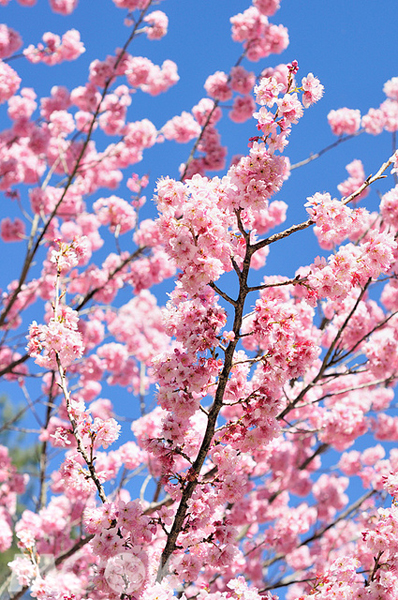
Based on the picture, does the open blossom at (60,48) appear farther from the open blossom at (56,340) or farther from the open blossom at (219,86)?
the open blossom at (56,340)

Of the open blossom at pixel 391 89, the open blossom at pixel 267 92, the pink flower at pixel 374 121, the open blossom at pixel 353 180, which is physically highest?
the open blossom at pixel 391 89

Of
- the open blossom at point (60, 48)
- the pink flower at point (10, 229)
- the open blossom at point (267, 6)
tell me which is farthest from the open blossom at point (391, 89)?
the pink flower at point (10, 229)

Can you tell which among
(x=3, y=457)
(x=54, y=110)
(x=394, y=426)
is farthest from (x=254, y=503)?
(x=54, y=110)

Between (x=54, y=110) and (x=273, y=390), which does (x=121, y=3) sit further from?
(x=273, y=390)

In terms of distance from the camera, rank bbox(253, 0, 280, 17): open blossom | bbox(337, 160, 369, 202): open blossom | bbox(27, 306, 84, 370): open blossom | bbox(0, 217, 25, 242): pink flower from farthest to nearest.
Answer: bbox(0, 217, 25, 242): pink flower → bbox(253, 0, 280, 17): open blossom → bbox(337, 160, 369, 202): open blossom → bbox(27, 306, 84, 370): open blossom

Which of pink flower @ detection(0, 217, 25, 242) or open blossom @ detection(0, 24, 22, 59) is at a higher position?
open blossom @ detection(0, 24, 22, 59)

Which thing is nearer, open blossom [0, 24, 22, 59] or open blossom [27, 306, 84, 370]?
open blossom [27, 306, 84, 370]

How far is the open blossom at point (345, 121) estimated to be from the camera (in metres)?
7.55

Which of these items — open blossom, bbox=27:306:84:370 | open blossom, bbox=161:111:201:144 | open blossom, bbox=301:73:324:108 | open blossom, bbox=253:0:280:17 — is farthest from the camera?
open blossom, bbox=161:111:201:144

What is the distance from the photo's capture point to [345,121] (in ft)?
24.7

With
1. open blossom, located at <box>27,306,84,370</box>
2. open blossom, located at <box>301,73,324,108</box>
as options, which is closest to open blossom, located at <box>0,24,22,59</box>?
open blossom, located at <box>27,306,84,370</box>

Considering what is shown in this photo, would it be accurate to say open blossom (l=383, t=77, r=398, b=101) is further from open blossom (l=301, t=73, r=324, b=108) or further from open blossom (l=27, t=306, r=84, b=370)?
open blossom (l=27, t=306, r=84, b=370)

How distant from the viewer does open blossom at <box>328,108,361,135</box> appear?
297 inches

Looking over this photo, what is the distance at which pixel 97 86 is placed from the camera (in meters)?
8.21
